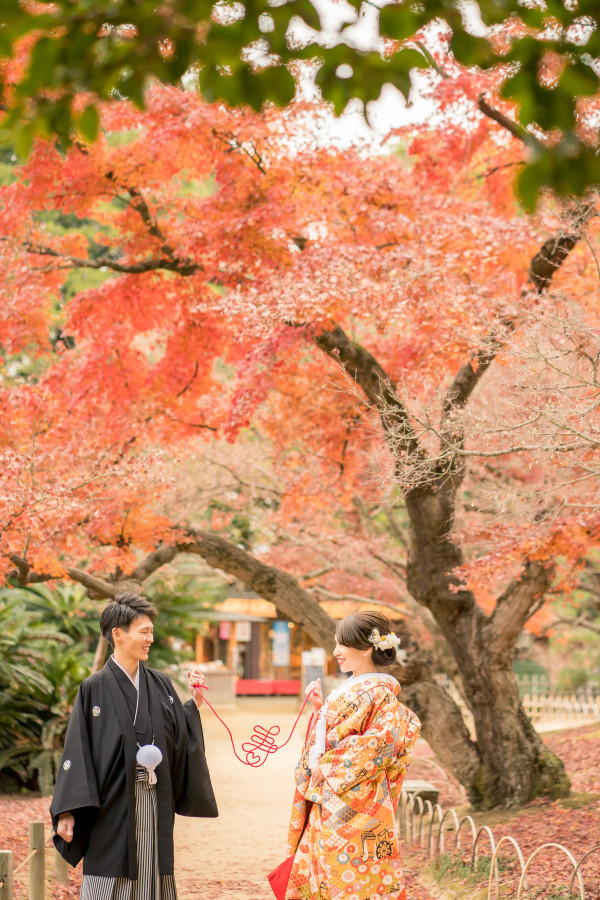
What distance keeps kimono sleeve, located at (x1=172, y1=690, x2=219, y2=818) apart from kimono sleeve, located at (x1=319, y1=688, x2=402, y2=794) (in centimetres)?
59

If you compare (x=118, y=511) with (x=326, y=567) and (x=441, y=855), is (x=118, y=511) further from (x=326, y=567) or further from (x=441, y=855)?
(x=326, y=567)

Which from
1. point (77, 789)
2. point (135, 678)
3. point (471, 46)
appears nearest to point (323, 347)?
point (135, 678)

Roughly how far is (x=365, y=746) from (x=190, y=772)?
33.9 inches

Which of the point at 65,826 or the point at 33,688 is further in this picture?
the point at 33,688

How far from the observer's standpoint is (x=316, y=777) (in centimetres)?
388

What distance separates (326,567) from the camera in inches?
488

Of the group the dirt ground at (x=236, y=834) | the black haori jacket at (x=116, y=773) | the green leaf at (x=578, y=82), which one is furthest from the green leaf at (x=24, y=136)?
the dirt ground at (x=236, y=834)

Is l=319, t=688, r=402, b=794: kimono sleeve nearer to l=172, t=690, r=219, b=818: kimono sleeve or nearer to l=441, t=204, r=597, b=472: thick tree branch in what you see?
l=172, t=690, r=219, b=818: kimono sleeve

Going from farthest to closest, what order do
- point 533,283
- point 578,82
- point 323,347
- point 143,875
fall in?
point 323,347, point 533,283, point 143,875, point 578,82

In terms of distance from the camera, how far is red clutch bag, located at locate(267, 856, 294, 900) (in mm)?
3949

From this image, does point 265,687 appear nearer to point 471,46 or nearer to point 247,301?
point 247,301

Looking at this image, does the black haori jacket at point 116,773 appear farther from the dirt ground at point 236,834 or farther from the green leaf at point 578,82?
the green leaf at point 578,82

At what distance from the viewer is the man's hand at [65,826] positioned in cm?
362

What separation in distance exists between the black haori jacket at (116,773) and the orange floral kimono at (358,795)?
21.4 inches
